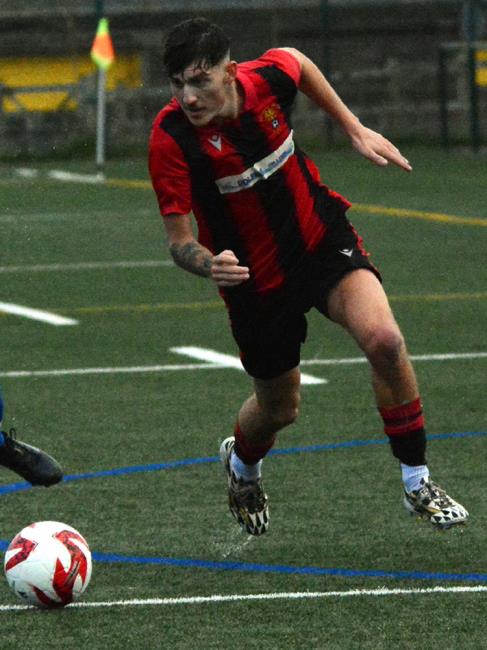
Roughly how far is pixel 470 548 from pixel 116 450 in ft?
7.92

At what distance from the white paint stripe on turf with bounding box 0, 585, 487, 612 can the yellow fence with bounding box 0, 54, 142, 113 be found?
23602mm

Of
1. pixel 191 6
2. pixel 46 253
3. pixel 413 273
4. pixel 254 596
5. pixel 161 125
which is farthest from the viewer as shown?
pixel 191 6

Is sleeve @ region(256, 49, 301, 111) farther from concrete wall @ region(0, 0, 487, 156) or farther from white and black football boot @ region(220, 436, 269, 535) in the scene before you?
concrete wall @ region(0, 0, 487, 156)

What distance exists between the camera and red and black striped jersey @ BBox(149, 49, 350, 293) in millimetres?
6738

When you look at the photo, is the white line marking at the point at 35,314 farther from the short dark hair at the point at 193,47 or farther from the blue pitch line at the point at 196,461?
the short dark hair at the point at 193,47

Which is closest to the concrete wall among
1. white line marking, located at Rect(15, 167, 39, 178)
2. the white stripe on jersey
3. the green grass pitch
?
white line marking, located at Rect(15, 167, 39, 178)

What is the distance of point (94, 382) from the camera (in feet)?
34.8

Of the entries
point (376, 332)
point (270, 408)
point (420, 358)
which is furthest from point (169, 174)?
point (420, 358)

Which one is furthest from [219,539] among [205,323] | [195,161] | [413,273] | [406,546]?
[413,273]

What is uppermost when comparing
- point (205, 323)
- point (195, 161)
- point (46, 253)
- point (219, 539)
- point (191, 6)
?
point (195, 161)

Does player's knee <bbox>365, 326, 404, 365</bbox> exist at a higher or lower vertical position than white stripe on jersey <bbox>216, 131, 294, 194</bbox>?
lower

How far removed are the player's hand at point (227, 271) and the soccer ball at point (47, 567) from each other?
98 cm

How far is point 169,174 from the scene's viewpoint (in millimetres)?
6719

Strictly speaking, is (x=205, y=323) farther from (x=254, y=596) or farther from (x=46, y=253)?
(x=254, y=596)
